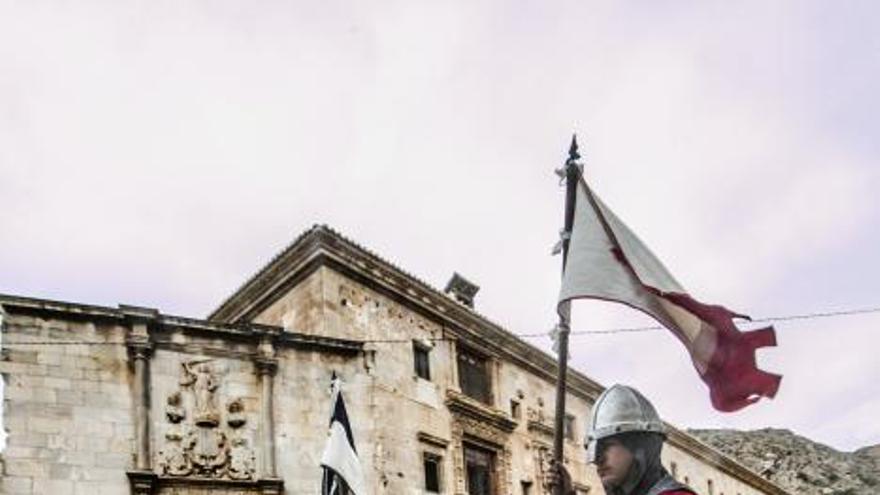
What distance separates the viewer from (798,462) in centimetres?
6681

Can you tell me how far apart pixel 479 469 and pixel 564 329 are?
18507mm

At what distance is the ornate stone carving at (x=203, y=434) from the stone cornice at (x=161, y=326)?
635mm

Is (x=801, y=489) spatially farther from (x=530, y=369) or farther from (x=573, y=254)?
(x=573, y=254)

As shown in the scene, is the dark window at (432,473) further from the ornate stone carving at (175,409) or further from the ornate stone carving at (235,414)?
the ornate stone carving at (175,409)

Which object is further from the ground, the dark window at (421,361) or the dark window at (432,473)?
the dark window at (421,361)

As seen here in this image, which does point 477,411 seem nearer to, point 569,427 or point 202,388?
point 569,427

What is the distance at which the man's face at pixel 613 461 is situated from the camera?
4684 millimetres

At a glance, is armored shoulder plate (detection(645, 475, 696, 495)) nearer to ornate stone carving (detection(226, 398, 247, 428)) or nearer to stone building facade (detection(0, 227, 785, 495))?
stone building facade (detection(0, 227, 785, 495))

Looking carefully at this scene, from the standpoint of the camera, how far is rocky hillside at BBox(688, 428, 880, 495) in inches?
2515

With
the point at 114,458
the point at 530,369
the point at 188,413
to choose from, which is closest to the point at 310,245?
the point at 188,413

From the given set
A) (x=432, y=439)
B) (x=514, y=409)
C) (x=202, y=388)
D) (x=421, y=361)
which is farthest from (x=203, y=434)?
(x=514, y=409)

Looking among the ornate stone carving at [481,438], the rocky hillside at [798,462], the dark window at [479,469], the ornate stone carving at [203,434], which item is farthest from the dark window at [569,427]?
the rocky hillside at [798,462]

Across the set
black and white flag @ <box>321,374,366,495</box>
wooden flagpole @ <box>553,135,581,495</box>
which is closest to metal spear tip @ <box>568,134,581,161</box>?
wooden flagpole @ <box>553,135,581,495</box>

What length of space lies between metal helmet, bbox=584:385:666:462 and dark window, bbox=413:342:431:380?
18.4m
